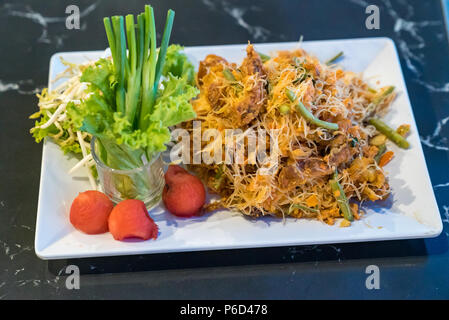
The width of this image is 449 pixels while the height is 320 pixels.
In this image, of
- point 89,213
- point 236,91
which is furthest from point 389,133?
point 89,213

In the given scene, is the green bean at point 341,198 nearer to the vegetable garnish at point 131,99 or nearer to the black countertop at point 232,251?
the black countertop at point 232,251

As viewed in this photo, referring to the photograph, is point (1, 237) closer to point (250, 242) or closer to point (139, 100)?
point (139, 100)

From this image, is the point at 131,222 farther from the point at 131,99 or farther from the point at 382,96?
the point at 382,96

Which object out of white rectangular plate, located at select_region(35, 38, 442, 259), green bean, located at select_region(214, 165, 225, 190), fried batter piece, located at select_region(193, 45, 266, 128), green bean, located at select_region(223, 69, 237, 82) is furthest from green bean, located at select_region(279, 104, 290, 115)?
white rectangular plate, located at select_region(35, 38, 442, 259)

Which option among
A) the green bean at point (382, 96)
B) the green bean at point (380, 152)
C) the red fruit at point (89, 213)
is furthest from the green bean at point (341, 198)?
the red fruit at point (89, 213)

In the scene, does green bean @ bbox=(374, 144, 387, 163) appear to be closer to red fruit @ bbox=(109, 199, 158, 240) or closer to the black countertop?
the black countertop
